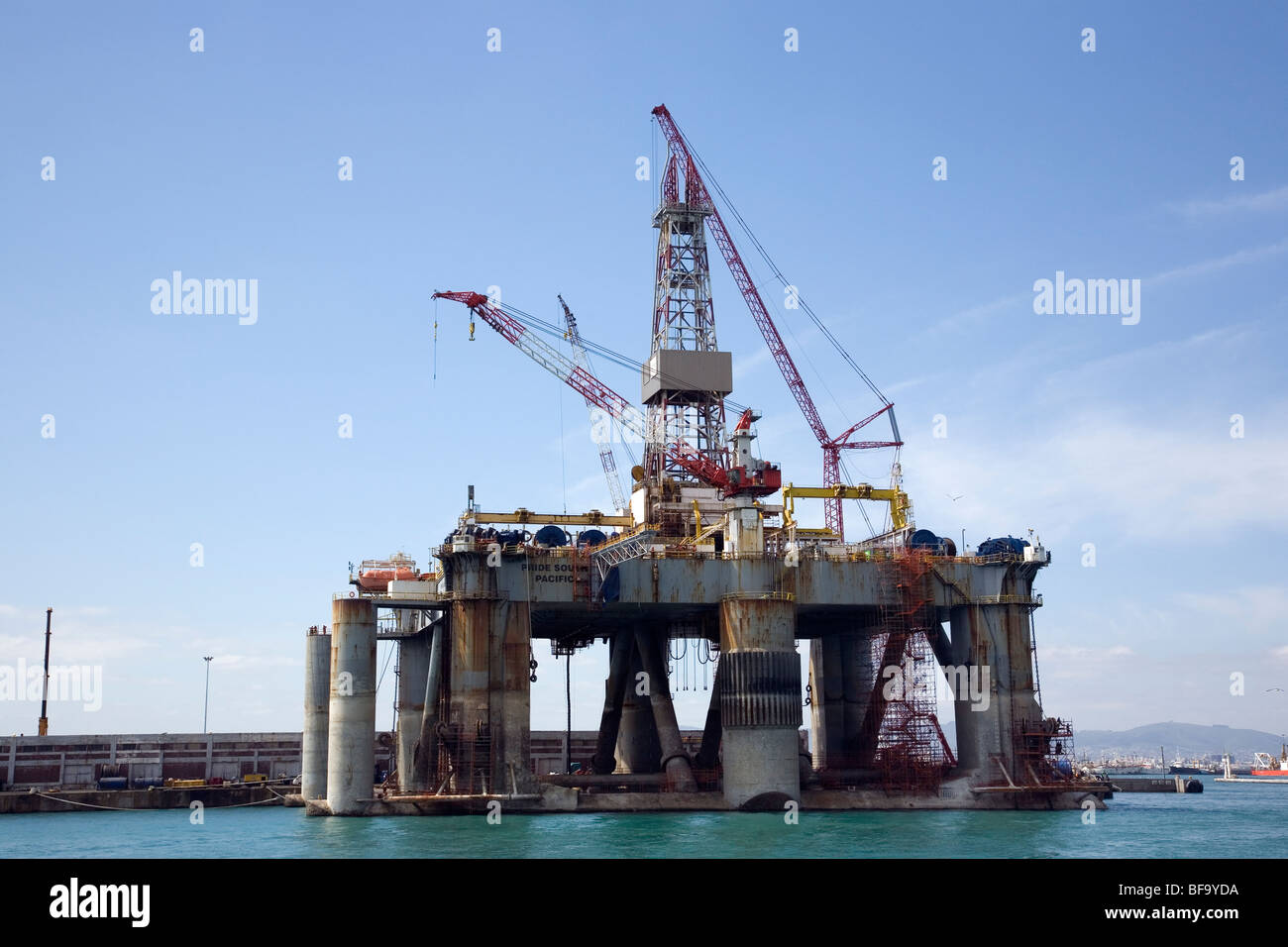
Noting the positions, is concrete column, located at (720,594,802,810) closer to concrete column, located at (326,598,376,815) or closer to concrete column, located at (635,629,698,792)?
concrete column, located at (635,629,698,792)

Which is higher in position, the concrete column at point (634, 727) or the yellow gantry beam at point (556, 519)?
the yellow gantry beam at point (556, 519)

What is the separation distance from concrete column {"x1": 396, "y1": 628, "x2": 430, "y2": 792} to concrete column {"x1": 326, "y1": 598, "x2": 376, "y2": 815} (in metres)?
14.0

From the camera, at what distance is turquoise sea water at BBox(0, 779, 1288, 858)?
169 feet

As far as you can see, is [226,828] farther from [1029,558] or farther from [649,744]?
[1029,558]

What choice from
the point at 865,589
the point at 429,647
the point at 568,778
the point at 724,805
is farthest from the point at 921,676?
the point at 429,647

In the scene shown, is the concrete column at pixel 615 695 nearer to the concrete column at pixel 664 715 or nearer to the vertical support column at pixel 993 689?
the concrete column at pixel 664 715

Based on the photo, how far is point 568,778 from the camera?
7738cm

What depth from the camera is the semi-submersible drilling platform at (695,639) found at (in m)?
72.4

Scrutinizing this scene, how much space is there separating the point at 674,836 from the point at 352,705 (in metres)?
23.2

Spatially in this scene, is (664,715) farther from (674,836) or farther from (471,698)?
(674,836)

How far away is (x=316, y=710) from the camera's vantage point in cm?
8000

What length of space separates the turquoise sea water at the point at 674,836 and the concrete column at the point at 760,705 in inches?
87.6

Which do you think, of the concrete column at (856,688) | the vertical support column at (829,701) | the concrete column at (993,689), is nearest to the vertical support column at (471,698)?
the concrete column at (993,689)
